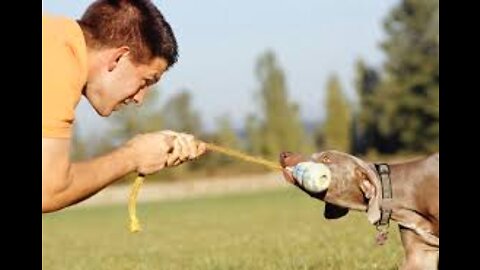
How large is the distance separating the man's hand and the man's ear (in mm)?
461

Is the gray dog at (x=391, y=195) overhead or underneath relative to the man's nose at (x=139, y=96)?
underneath

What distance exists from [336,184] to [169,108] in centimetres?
5995

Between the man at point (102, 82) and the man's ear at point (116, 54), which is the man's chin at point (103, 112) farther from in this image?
the man's ear at point (116, 54)

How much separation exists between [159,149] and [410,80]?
5653 cm

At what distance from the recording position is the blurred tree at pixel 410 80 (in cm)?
5938

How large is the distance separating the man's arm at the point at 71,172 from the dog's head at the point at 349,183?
5.38 ft

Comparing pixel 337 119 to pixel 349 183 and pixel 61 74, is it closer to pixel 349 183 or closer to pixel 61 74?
pixel 349 183

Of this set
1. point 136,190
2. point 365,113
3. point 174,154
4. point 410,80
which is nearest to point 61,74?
point 174,154

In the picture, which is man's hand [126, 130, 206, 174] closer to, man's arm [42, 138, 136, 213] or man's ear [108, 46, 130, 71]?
man's arm [42, 138, 136, 213]

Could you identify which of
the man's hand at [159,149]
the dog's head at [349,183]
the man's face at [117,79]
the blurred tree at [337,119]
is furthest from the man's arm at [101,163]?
the blurred tree at [337,119]

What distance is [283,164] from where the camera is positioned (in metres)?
6.45

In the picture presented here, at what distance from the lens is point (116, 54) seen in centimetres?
534

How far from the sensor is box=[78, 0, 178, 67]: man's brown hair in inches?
210

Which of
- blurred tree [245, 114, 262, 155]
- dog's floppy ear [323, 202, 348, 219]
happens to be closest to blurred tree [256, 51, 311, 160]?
blurred tree [245, 114, 262, 155]
